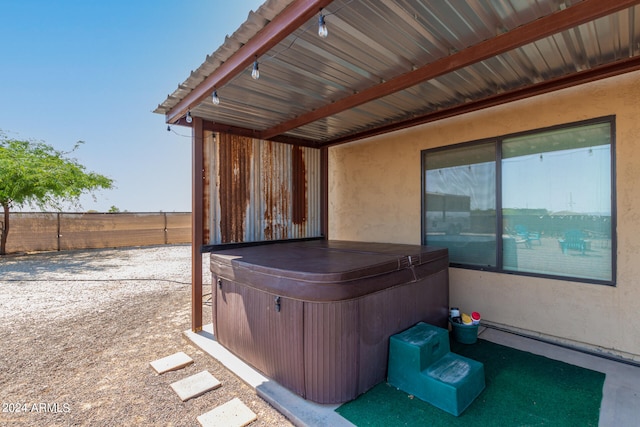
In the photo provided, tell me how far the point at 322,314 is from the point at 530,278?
2.49 metres

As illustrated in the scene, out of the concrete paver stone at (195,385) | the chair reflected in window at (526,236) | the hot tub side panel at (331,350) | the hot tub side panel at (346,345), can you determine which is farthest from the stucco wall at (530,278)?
the concrete paver stone at (195,385)

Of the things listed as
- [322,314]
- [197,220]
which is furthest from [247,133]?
[322,314]

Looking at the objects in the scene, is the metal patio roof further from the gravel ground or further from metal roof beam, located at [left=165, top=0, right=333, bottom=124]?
the gravel ground

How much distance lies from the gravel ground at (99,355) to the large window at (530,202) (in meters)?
2.88

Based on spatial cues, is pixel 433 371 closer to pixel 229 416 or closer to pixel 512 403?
pixel 512 403

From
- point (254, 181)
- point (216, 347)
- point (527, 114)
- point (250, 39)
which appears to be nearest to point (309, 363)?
point (216, 347)

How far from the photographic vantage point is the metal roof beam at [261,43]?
171cm

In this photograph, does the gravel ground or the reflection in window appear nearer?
the gravel ground

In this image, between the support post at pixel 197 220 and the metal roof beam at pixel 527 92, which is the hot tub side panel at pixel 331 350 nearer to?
the support post at pixel 197 220

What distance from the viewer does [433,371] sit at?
7.09 feet

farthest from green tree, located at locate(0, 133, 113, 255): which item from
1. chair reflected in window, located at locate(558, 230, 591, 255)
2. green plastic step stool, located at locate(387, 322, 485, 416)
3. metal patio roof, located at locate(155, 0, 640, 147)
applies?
chair reflected in window, located at locate(558, 230, 591, 255)

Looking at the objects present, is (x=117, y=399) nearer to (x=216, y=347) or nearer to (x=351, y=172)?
(x=216, y=347)

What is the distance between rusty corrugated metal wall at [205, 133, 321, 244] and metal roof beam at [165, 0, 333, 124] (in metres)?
0.96

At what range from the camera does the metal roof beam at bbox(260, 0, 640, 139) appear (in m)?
1.66
